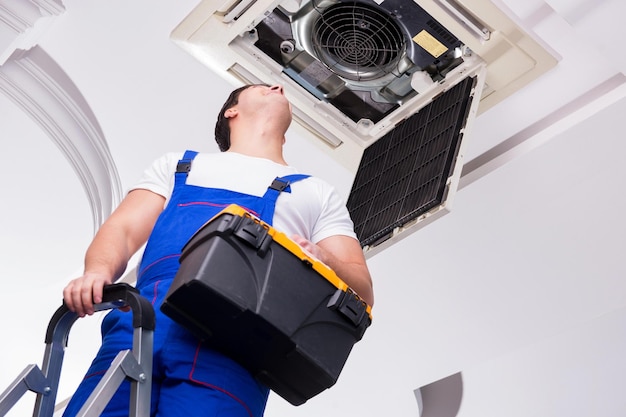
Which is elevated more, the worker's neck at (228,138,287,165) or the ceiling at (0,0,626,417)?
the ceiling at (0,0,626,417)

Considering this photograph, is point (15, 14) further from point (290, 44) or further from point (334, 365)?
point (334, 365)

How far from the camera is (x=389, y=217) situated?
3.06m

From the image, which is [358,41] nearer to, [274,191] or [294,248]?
[274,191]

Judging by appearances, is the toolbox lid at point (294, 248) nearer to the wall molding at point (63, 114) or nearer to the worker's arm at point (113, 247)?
the worker's arm at point (113, 247)

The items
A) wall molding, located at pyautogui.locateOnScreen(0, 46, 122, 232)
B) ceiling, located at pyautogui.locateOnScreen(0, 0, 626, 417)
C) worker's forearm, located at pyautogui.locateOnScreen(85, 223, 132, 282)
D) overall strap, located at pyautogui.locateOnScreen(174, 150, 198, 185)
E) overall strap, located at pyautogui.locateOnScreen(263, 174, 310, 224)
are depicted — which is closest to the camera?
worker's forearm, located at pyautogui.locateOnScreen(85, 223, 132, 282)

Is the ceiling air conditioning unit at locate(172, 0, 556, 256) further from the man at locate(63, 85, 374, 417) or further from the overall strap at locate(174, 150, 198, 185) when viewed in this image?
the overall strap at locate(174, 150, 198, 185)

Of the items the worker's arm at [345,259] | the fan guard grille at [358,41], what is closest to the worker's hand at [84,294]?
the worker's arm at [345,259]

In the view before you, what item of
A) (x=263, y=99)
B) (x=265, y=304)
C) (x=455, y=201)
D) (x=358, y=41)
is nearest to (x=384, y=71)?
(x=358, y=41)

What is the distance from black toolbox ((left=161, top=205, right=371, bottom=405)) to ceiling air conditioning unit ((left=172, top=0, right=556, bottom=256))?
1265mm

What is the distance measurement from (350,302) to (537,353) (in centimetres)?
302

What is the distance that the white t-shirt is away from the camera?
192 centimetres

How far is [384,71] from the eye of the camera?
3.23 metres

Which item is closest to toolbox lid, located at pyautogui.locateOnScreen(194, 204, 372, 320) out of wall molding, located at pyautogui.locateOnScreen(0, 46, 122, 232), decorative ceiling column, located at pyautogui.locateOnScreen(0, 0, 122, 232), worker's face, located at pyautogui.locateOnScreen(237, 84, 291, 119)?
worker's face, located at pyautogui.locateOnScreen(237, 84, 291, 119)

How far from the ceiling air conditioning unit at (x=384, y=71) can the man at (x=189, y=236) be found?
88 cm
